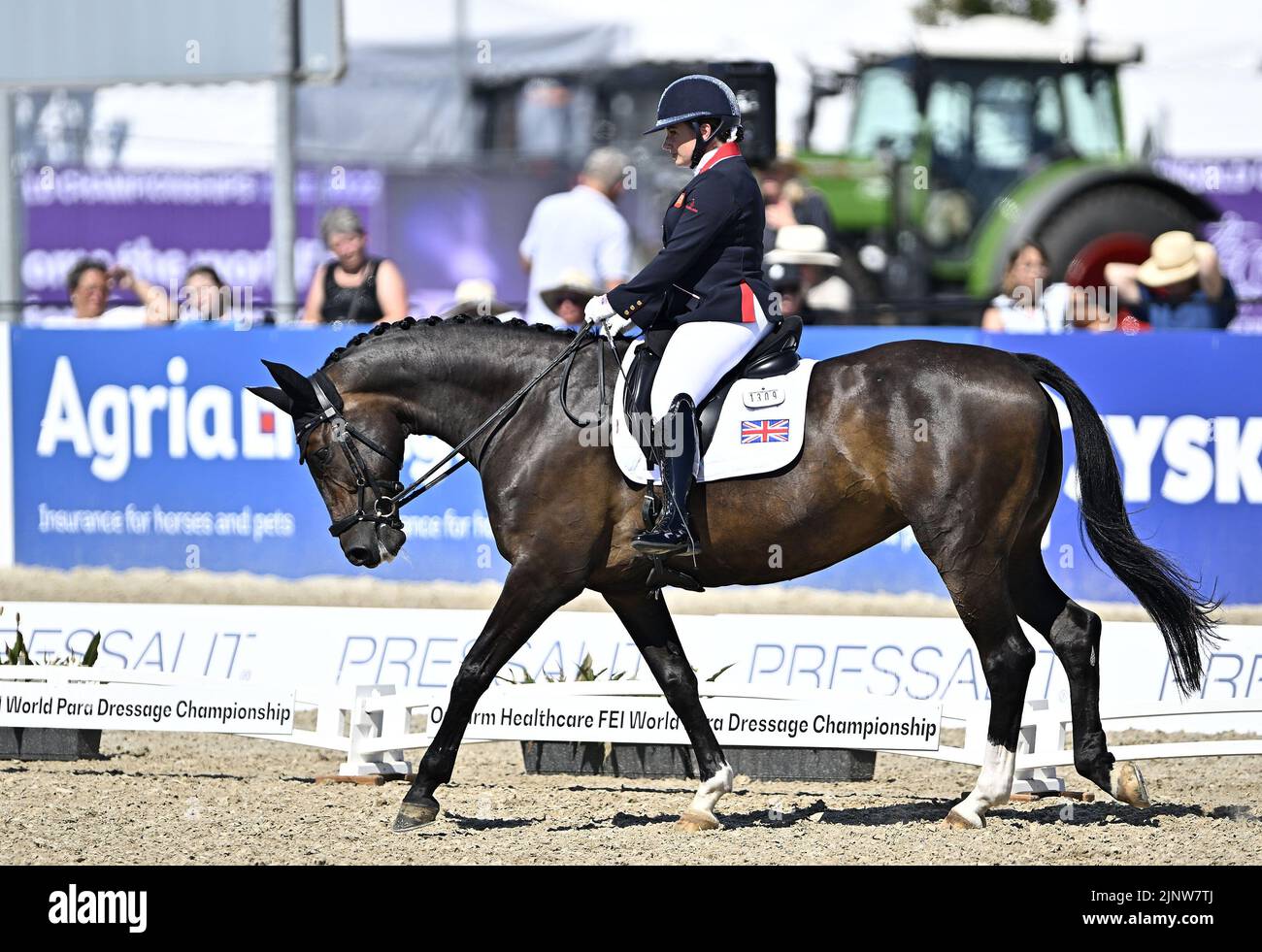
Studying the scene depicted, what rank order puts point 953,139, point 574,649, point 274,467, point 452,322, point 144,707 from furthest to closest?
point 953,139 → point 274,467 → point 574,649 → point 144,707 → point 452,322

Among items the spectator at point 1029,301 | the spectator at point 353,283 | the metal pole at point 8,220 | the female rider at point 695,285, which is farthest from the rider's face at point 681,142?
the metal pole at point 8,220

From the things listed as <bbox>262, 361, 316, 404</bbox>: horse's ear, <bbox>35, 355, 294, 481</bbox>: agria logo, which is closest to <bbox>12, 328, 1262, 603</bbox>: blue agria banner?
<bbox>35, 355, 294, 481</bbox>: agria logo

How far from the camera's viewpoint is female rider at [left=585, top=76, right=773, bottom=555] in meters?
6.43

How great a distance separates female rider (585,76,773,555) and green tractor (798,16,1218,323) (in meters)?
10.7

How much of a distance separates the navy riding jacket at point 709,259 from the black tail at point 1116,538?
1041 mm

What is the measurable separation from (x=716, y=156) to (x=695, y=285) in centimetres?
46

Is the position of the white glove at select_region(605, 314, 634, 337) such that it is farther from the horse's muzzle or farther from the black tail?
the black tail

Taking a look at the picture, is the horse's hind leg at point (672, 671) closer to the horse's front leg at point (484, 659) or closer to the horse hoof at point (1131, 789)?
the horse's front leg at point (484, 659)

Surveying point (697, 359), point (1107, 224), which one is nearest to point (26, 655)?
point (697, 359)

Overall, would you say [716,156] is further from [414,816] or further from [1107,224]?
[1107,224]

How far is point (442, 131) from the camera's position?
21.8m

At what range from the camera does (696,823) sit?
6.51m

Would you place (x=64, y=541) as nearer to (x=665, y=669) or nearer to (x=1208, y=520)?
(x=665, y=669)

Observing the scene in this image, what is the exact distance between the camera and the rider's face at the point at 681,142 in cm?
658
